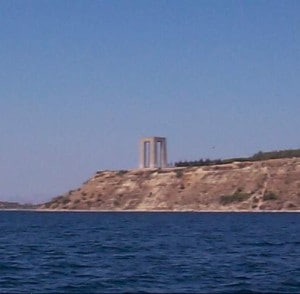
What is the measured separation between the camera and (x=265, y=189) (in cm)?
19050

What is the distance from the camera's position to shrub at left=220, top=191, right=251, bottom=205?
190875 mm

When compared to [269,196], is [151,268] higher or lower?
lower

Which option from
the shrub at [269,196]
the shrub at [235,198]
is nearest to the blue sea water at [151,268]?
the shrub at [269,196]

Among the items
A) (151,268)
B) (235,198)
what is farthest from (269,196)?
(151,268)

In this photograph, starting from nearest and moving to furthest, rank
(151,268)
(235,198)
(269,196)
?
(151,268) → (269,196) → (235,198)

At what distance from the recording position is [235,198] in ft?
628

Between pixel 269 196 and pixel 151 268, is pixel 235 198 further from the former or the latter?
pixel 151 268

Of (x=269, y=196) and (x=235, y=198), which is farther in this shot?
(x=235, y=198)

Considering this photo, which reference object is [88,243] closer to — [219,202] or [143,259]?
[143,259]

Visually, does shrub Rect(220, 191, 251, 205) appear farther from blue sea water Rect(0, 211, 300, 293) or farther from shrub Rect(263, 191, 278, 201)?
blue sea water Rect(0, 211, 300, 293)

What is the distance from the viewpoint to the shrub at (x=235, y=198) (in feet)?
626

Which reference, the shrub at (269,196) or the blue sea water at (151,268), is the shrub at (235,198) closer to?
the shrub at (269,196)

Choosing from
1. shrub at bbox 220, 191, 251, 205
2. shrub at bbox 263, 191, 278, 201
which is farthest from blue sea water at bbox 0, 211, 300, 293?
shrub at bbox 220, 191, 251, 205

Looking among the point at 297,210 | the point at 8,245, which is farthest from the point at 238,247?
the point at 297,210
